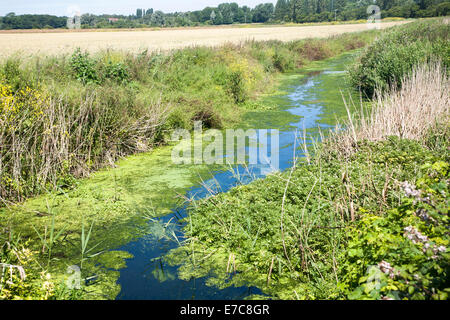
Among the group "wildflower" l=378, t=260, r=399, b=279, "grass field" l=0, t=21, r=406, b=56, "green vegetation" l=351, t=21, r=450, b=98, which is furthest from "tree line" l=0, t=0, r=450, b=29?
"wildflower" l=378, t=260, r=399, b=279

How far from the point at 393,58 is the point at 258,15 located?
108382 mm

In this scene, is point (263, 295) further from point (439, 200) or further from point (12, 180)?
point (12, 180)

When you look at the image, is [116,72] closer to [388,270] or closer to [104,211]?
[104,211]

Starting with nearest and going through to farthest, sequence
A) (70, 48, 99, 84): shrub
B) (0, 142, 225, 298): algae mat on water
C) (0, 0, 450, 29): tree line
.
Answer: (0, 142, 225, 298): algae mat on water, (70, 48, 99, 84): shrub, (0, 0, 450, 29): tree line

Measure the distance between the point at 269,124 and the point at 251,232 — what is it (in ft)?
20.0

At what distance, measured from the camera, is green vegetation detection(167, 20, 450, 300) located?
2643mm

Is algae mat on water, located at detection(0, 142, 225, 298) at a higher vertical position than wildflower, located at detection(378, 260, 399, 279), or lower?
lower

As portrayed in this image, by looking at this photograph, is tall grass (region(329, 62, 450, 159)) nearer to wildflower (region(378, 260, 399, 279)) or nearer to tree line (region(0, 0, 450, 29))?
wildflower (region(378, 260, 399, 279))

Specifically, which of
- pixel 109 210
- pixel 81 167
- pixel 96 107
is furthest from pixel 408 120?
pixel 81 167

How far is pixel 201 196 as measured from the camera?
5988mm

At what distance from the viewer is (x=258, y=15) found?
112625 millimetres

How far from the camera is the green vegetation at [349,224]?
8.67ft

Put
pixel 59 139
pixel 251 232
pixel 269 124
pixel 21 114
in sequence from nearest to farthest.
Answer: pixel 251 232 < pixel 21 114 < pixel 59 139 < pixel 269 124
